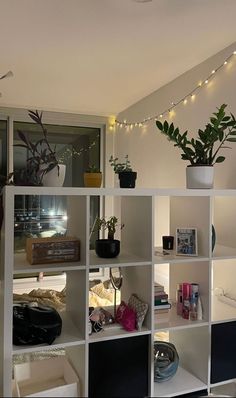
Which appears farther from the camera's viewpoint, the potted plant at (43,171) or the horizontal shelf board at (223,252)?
the horizontal shelf board at (223,252)

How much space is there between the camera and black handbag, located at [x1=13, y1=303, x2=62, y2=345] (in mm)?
1692

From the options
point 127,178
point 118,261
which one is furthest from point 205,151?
point 118,261

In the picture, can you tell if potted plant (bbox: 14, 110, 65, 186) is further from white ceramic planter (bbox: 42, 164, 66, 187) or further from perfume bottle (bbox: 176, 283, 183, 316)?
perfume bottle (bbox: 176, 283, 183, 316)

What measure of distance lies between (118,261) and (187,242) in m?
0.46

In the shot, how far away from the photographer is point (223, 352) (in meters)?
2.04

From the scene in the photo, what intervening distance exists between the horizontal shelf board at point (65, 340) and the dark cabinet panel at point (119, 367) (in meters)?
0.08

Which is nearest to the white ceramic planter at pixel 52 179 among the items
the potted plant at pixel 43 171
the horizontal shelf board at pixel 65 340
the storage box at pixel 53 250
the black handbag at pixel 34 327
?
the potted plant at pixel 43 171

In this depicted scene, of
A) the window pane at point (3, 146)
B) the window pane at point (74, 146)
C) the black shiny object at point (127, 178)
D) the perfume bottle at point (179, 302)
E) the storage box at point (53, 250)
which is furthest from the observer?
the window pane at point (74, 146)

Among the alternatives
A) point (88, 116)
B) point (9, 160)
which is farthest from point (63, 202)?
point (88, 116)

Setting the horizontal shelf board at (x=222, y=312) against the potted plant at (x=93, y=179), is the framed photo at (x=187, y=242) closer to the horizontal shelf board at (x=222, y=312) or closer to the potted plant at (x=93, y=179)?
the horizontal shelf board at (x=222, y=312)

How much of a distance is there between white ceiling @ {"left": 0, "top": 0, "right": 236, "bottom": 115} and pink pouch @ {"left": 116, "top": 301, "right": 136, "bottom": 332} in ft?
5.46

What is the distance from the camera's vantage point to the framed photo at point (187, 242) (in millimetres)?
2068

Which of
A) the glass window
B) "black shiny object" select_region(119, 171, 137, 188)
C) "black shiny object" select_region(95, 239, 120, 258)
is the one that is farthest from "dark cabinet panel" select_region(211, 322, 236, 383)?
the glass window

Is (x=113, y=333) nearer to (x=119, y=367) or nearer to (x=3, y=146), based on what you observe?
(x=119, y=367)
